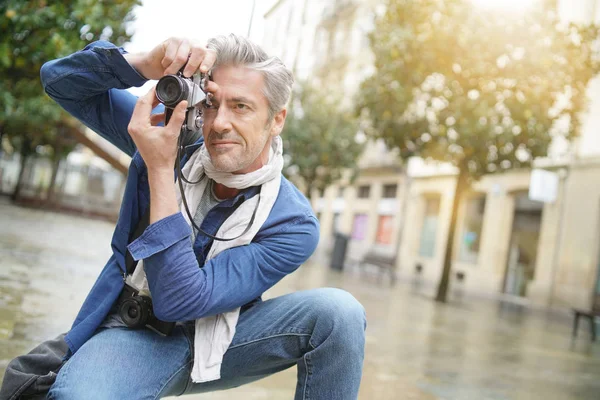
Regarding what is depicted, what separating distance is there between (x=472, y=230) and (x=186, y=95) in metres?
21.7

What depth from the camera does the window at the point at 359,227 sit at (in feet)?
101

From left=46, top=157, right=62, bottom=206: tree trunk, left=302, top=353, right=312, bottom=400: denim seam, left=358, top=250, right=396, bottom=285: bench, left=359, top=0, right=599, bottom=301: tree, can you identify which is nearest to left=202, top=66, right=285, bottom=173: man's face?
left=302, top=353, right=312, bottom=400: denim seam

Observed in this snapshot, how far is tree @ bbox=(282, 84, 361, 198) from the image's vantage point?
79.5 feet

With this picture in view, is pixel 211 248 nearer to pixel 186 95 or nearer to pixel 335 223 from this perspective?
pixel 186 95

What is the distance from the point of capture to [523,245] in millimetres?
19500

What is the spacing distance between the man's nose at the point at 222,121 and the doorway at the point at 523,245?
60.7 feet

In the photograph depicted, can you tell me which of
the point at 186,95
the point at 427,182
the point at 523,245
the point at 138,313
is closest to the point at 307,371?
the point at 138,313

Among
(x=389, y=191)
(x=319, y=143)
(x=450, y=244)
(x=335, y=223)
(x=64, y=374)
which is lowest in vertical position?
(x=64, y=374)

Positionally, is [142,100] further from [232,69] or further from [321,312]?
[321,312]

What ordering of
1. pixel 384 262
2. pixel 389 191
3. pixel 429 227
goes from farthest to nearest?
1. pixel 389 191
2. pixel 429 227
3. pixel 384 262

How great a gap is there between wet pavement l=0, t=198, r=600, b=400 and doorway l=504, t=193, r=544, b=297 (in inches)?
333

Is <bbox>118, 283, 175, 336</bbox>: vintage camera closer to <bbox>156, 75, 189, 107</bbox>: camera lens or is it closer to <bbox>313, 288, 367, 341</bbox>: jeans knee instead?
<bbox>313, 288, 367, 341</bbox>: jeans knee

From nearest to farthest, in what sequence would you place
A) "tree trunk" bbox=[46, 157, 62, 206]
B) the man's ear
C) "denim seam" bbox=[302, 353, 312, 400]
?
"denim seam" bbox=[302, 353, 312, 400] → the man's ear → "tree trunk" bbox=[46, 157, 62, 206]

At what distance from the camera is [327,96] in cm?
2620
